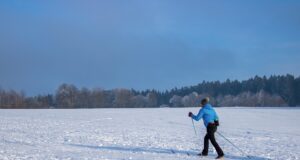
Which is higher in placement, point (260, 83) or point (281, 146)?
point (260, 83)

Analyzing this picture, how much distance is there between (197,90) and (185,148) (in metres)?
158

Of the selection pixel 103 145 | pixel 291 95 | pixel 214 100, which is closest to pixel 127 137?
pixel 103 145

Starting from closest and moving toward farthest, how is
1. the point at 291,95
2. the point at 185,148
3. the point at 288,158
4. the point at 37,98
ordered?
the point at 288,158 → the point at 185,148 → the point at 291,95 → the point at 37,98

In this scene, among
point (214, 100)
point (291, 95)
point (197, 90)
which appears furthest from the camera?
point (197, 90)

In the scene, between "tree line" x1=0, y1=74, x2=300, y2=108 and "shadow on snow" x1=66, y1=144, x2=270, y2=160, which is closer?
"shadow on snow" x1=66, y1=144, x2=270, y2=160

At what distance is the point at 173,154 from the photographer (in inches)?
648

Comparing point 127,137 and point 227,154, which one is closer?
point 227,154

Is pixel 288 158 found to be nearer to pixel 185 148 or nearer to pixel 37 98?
pixel 185 148

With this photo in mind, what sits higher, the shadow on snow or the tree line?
the tree line

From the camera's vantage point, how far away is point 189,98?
504 ft

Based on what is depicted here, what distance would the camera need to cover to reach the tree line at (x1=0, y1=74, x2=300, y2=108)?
132 m

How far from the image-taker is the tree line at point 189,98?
13238 centimetres

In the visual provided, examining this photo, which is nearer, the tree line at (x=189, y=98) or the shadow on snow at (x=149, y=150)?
the shadow on snow at (x=149, y=150)

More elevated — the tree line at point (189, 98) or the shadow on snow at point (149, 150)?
the tree line at point (189, 98)
